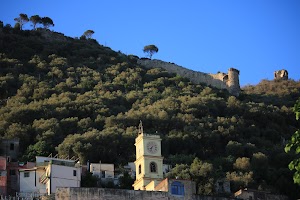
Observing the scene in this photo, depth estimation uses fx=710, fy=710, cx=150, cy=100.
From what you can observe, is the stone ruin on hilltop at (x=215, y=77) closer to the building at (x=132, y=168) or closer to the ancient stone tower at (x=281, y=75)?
the ancient stone tower at (x=281, y=75)

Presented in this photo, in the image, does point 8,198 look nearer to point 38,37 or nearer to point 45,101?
point 45,101

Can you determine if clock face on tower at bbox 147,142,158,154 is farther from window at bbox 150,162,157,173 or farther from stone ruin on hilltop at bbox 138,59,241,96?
stone ruin on hilltop at bbox 138,59,241,96

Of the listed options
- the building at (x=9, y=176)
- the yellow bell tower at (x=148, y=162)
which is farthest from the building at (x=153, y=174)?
the building at (x=9, y=176)

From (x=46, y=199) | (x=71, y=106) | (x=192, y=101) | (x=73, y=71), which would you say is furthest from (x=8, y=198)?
(x=73, y=71)

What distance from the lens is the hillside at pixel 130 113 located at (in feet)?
211

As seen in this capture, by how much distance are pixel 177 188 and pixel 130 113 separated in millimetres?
35059

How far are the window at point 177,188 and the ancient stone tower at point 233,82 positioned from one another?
57.0 metres

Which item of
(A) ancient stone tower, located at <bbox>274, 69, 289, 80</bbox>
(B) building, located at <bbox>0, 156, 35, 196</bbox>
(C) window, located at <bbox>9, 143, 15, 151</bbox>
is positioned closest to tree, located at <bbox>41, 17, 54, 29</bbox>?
(A) ancient stone tower, located at <bbox>274, 69, 289, 80</bbox>

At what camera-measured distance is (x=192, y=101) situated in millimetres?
84312

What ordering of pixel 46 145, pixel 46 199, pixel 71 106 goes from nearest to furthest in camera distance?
pixel 46 199, pixel 46 145, pixel 71 106

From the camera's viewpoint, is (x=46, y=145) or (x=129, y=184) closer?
(x=129, y=184)

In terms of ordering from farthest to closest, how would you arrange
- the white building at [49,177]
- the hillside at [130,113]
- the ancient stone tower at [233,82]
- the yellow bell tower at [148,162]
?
the ancient stone tower at [233,82]
the hillside at [130,113]
the white building at [49,177]
the yellow bell tower at [148,162]

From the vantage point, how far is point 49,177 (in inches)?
1905

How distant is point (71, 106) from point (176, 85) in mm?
20713
